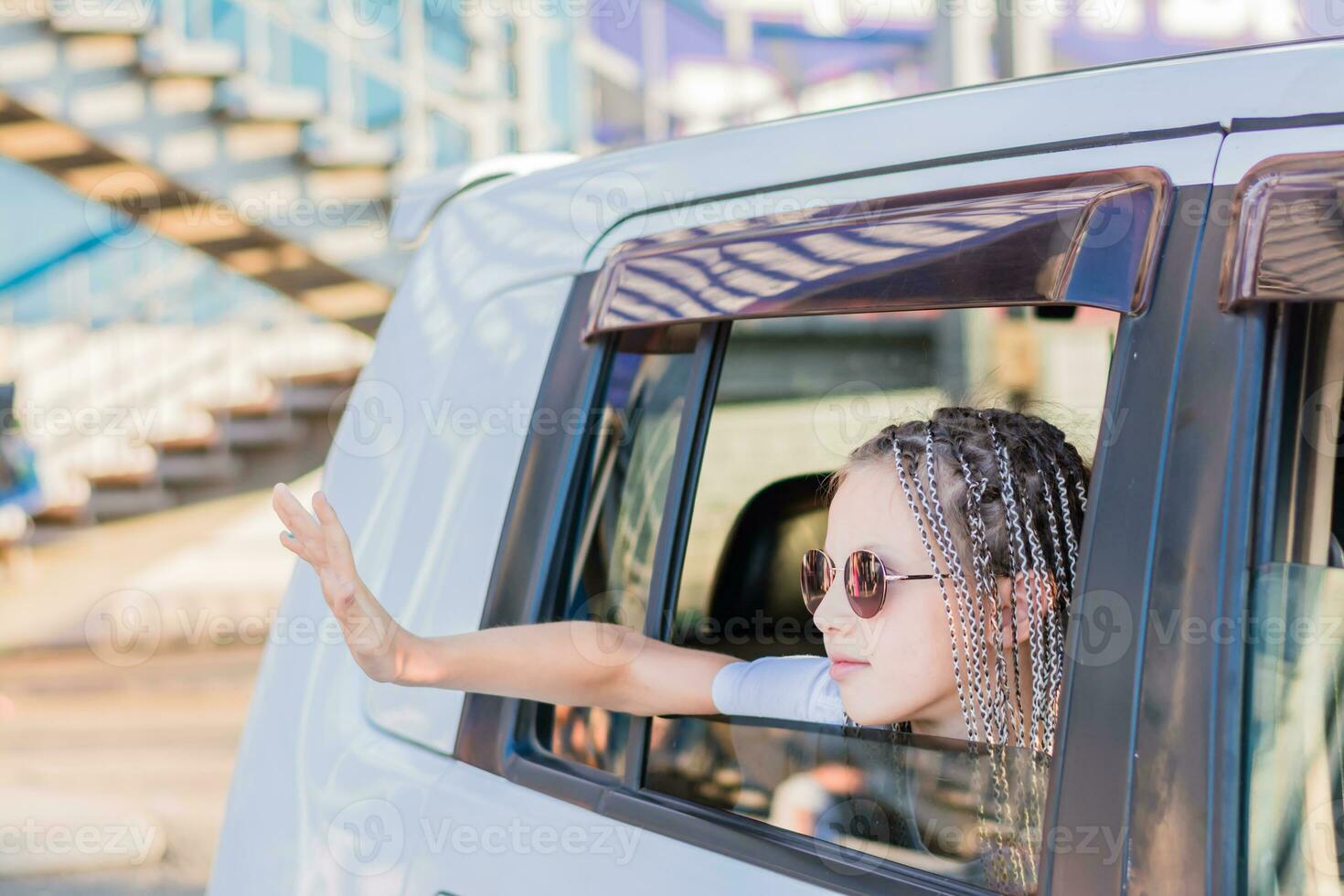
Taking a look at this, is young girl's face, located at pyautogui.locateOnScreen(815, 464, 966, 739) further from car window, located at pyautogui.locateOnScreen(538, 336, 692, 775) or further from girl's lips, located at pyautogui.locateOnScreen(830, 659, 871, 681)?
car window, located at pyautogui.locateOnScreen(538, 336, 692, 775)

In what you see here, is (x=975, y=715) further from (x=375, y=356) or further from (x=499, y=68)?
(x=499, y=68)

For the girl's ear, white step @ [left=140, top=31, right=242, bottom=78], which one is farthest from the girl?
white step @ [left=140, top=31, right=242, bottom=78]

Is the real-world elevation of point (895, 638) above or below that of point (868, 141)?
below

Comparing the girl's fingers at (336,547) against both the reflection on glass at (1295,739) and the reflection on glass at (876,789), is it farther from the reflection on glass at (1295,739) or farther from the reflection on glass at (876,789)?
the reflection on glass at (1295,739)

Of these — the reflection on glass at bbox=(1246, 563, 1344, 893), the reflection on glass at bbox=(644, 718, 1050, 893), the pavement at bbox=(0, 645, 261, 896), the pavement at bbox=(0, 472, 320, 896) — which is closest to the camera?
the reflection on glass at bbox=(1246, 563, 1344, 893)

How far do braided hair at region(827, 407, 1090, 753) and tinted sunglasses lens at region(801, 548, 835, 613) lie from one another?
0.12 metres

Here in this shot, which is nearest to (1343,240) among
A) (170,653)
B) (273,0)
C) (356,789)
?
(356,789)

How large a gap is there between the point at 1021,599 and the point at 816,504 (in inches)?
26.7

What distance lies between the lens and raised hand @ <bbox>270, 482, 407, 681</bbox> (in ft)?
4.58

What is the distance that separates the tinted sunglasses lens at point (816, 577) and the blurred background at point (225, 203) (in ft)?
22.5

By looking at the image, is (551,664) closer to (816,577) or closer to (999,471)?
(816,577)

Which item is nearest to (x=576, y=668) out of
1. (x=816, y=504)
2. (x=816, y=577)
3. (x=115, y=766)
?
(x=816, y=577)

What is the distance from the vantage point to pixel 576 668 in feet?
5.14

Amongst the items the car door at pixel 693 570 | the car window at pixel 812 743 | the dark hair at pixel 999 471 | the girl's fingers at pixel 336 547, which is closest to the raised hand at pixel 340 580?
the girl's fingers at pixel 336 547
